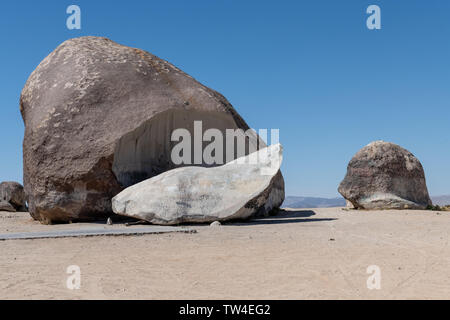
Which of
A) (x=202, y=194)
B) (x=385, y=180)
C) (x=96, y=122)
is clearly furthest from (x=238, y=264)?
(x=385, y=180)

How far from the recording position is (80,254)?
552 cm

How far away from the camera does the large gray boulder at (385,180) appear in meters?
12.1

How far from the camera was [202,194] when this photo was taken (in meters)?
8.96

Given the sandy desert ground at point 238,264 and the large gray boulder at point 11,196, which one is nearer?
the sandy desert ground at point 238,264

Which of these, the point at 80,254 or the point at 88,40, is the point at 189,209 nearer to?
the point at 80,254

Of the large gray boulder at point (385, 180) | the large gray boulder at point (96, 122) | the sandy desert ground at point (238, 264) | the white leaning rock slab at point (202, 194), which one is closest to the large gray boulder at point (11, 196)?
the large gray boulder at point (96, 122)

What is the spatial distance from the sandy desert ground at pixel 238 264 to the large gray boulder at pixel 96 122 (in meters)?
3.51

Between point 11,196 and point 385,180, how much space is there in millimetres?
14836

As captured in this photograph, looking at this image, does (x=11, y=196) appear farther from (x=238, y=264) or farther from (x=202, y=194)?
(x=238, y=264)

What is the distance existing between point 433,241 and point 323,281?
298 centimetres

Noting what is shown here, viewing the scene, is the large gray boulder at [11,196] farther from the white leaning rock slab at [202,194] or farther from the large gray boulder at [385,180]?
the large gray boulder at [385,180]

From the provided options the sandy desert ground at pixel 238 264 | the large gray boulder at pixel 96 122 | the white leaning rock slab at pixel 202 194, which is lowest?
the sandy desert ground at pixel 238 264

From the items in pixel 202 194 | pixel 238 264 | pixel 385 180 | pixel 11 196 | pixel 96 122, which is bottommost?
pixel 238 264
